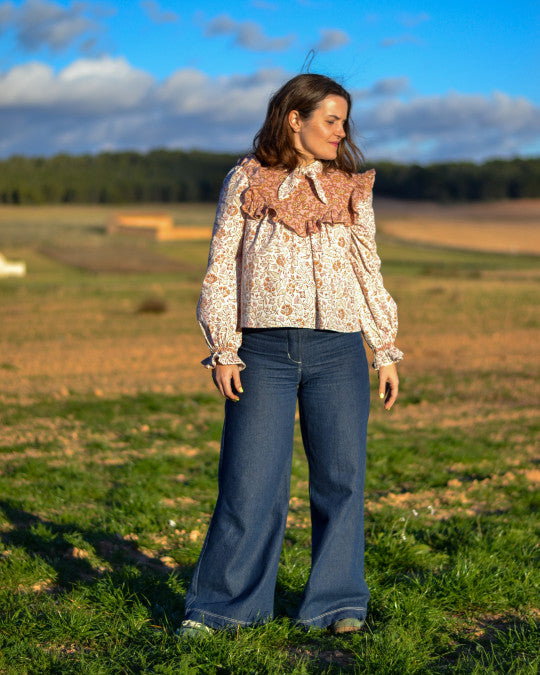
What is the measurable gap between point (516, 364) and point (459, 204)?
212ft

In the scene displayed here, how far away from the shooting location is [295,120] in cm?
296

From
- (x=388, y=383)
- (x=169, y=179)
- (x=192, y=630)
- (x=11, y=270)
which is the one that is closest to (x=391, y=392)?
(x=388, y=383)

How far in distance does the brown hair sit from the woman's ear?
0.04 feet

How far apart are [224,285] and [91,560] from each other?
186cm

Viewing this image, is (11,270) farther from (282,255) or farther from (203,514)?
(282,255)

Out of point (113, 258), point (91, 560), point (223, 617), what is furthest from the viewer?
point (113, 258)

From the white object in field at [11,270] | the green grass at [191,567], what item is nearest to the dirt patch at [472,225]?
the white object in field at [11,270]

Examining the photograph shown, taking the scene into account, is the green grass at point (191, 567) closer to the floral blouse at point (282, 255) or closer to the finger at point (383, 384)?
the finger at point (383, 384)

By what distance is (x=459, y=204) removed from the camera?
243 feet

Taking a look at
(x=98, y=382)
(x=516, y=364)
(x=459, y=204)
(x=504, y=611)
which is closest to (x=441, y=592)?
(x=504, y=611)

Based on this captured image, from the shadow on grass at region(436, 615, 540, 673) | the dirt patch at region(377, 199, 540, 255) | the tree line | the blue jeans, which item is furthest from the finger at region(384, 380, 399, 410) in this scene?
the tree line

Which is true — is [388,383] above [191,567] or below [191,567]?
above

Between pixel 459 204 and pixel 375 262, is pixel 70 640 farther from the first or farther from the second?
pixel 459 204

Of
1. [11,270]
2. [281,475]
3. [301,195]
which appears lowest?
[11,270]
